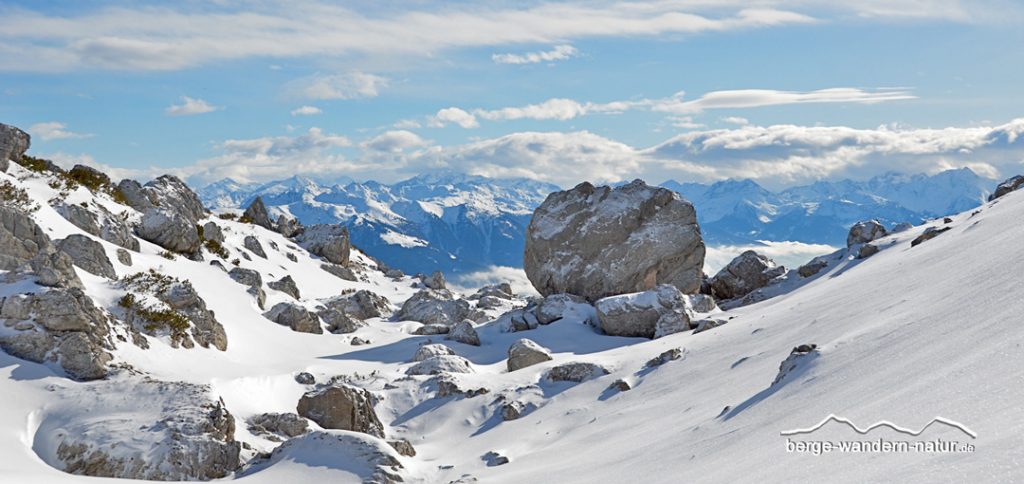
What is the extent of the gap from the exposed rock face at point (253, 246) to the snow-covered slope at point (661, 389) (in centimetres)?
1517

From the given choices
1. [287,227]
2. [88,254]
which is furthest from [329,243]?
[88,254]

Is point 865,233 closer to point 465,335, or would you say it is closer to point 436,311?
point 465,335

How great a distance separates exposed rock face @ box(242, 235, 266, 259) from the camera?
45659 millimetres

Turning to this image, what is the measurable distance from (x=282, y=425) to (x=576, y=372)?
867cm

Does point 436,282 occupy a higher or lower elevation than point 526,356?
higher

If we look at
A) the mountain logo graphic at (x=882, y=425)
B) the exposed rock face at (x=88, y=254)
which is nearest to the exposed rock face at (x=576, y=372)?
the mountain logo graphic at (x=882, y=425)

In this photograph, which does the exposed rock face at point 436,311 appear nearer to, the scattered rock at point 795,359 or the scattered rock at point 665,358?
the scattered rock at point 665,358

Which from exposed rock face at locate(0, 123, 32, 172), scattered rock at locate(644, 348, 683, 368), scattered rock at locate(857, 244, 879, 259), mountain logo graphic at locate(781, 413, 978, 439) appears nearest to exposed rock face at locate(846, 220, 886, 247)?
scattered rock at locate(857, 244, 879, 259)

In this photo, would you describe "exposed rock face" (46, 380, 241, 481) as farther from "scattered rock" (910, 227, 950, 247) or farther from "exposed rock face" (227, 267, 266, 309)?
"scattered rock" (910, 227, 950, 247)

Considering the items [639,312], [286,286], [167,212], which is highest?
[167,212]

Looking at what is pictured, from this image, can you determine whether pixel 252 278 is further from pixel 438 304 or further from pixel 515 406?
pixel 515 406

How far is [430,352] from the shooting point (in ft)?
85.5

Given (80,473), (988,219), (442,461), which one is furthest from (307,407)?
(988,219)

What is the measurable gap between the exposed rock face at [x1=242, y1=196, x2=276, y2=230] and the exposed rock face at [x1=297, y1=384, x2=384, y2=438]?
4249cm
